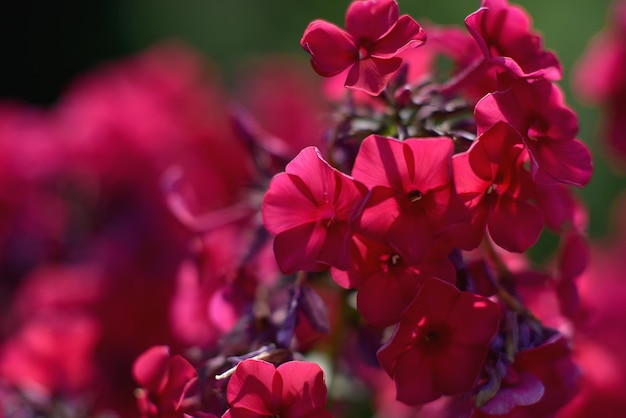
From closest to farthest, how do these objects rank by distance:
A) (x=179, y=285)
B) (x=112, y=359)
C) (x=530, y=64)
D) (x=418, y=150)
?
(x=418, y=150)
(x=530, y=64)
(x=179, y=285)
(x=112, y=359)

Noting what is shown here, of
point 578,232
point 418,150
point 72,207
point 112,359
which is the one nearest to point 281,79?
point 72,207

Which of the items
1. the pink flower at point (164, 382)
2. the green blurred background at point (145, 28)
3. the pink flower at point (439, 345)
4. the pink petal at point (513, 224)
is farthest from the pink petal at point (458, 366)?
the green blurred background at point (145, 28)

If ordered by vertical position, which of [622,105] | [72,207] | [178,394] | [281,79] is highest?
[178,394]

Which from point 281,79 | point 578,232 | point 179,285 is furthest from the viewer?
point 281,79

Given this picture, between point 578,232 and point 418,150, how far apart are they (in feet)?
1.17

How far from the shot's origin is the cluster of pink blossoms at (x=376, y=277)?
910 millimetres

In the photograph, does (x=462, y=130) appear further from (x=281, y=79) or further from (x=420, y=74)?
(x=281, y=79)

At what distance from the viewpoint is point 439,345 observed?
951 millimetres

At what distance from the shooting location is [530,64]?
103 centimetres

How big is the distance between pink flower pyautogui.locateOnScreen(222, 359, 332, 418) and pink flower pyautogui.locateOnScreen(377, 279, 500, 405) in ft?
0.25

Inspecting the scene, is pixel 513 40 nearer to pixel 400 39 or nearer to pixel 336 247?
pixel 400 39

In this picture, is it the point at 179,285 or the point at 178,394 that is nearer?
the point at 178,394

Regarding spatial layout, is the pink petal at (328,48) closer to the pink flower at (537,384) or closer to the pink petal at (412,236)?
the pink petal at (412,236)

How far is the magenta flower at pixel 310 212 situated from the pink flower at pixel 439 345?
0.10 metres
